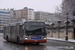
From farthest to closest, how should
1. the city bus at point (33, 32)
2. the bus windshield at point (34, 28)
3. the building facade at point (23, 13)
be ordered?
the building facade at point (23, 13) < the bus windshield at point (34, 28) < the city bus at point (33, 32)

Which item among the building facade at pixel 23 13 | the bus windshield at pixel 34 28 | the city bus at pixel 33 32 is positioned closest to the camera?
the city bus at pixel 33 32

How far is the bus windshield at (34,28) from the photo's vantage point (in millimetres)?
19406

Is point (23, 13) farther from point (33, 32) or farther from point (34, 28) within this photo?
point (33, 32)

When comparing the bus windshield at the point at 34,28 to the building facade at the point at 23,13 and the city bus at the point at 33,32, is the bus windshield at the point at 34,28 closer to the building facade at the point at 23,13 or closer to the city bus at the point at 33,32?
the city bus at the point at 33,32

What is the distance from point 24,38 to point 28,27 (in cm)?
130

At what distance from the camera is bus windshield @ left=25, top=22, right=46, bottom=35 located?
19.4 m

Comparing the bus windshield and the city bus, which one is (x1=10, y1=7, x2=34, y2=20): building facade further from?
the bus windshield

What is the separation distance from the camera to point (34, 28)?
19.5 m

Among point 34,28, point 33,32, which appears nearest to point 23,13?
point 34,28

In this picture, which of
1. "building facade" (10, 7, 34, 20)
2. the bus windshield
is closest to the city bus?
the bus windshield

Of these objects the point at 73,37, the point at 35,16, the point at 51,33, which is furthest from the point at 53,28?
the point at 35,16

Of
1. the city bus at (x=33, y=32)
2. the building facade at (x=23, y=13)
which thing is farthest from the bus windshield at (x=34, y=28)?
the building facade at (x=23, y=13)

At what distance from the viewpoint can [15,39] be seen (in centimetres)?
2305

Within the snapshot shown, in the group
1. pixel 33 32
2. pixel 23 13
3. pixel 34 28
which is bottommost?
pixel 33 32
